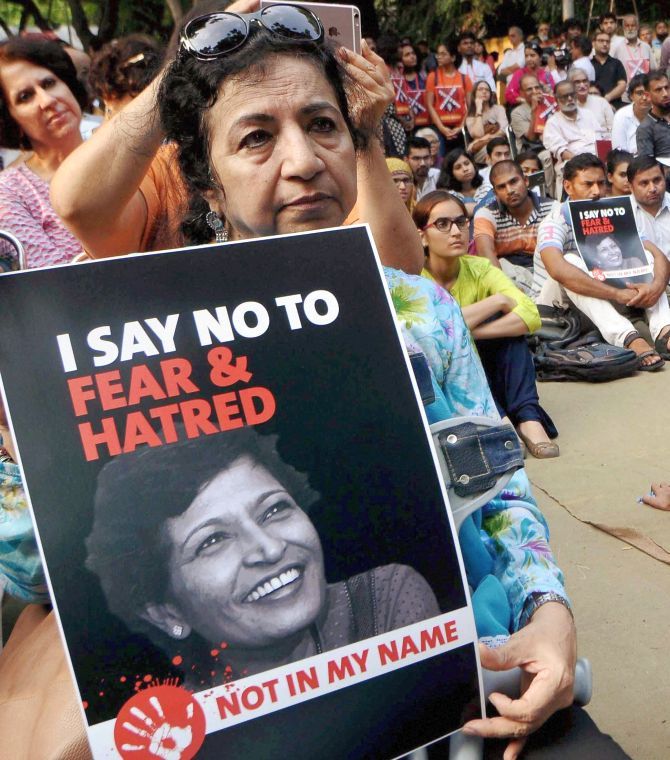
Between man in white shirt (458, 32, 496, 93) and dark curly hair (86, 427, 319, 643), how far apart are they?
11.0m

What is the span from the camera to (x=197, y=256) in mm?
1093

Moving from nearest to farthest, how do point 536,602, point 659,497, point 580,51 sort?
point 536,602 < point 659,497 < point 580,51

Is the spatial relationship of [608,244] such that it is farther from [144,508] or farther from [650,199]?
[144,508]

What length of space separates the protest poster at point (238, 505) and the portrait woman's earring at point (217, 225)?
0.38 m

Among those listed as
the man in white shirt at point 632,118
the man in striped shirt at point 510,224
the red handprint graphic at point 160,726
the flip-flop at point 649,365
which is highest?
the man in white shirt at point 632,118

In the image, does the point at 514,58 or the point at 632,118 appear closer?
the point at 632,118

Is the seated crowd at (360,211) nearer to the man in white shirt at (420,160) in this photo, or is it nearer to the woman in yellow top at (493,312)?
the woman in yellow top at (493,312)

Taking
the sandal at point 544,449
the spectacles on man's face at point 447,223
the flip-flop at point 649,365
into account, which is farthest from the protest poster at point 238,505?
the flip-flop at point 649,365

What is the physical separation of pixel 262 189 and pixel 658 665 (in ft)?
6.39

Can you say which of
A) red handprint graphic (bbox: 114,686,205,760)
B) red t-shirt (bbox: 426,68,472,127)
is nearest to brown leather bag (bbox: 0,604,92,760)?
red handprint graphic (bbox: 114,686,205,760)

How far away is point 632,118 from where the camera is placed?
9180mm

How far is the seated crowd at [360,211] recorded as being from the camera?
1355mm

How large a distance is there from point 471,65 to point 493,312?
25.8 ft

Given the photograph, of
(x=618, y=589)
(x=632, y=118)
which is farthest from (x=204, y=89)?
(x=632, y=118)
